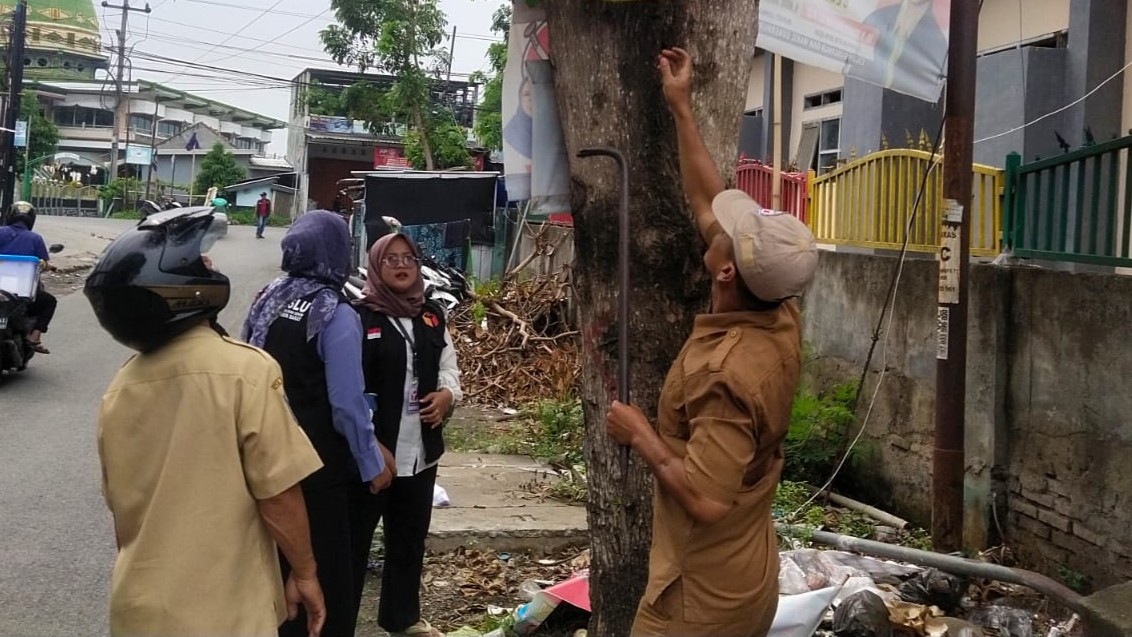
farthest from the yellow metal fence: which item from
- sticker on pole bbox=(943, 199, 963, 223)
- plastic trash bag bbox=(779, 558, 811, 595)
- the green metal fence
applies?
plastic trash bag bbox=(779, 558, 811, 595)

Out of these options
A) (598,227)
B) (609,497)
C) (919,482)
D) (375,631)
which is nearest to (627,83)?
(598,227)

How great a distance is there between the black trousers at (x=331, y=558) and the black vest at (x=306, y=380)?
0.07 m

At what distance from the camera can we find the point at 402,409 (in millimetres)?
4520

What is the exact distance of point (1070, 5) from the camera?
30.7ft

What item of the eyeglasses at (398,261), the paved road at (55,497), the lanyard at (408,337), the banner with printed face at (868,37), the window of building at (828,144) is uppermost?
the window of building at (828,144)

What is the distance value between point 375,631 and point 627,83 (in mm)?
2984

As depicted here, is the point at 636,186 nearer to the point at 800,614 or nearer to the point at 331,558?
the point at 800,614

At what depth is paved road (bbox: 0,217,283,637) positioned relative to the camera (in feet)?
16.1

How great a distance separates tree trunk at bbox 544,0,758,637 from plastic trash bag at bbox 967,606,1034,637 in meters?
2.02

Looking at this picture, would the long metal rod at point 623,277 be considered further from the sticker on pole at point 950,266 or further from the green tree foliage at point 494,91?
the green tree foliage at point 494,91

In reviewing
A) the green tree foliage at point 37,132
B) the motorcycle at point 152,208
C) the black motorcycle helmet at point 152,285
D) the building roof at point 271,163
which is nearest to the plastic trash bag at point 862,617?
the black motorcycle helmet at point 152,285

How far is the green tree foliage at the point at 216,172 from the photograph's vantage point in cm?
5766

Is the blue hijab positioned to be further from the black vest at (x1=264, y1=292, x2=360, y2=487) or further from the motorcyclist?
the motorcyclist

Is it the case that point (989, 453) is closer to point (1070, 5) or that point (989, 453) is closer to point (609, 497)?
point (609, 497)
